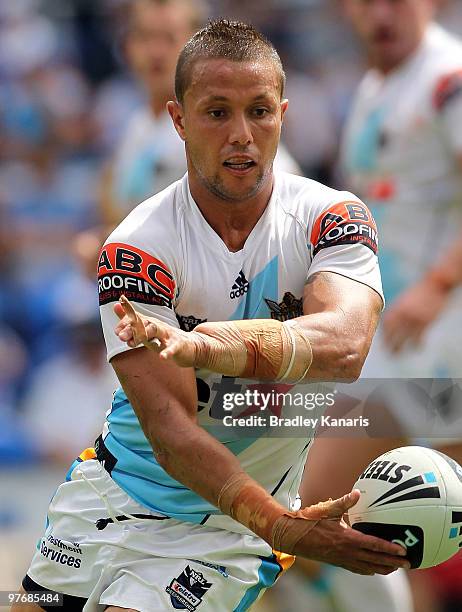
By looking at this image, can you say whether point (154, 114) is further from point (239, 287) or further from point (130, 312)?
point (130, 312)

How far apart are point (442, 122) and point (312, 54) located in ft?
15.3

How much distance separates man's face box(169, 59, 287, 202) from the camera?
400 cm

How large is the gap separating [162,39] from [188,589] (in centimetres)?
531

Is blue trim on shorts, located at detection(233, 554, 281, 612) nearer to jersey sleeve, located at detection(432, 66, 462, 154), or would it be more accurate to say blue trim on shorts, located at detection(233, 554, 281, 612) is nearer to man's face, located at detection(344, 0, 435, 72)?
jersey sleeve, located at detection(432, 66, 462, 154)

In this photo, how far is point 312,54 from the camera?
1130 centimetres

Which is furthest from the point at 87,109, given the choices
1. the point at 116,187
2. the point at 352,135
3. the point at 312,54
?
the point at 352,135

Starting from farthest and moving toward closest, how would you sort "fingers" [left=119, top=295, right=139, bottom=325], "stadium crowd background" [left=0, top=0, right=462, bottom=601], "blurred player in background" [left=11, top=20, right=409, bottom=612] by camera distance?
"stadium crowd background" [left=0, top=0, right=462, bottom=601] → "blurred player in background" [left=11, top=20, right=409, bottom=612] → "fingers" [left=119, top=295, right=139, bottom=325]

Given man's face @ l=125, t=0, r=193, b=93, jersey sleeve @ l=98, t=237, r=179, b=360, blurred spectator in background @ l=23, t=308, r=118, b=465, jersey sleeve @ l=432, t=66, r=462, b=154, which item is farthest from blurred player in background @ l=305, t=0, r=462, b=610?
blurred spectator in background @ l=23, t=308, r=118, b=465

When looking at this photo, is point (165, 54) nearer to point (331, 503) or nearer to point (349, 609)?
point (349, 609)

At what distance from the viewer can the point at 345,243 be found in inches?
→ 159

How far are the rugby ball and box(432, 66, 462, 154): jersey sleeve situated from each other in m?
3.08

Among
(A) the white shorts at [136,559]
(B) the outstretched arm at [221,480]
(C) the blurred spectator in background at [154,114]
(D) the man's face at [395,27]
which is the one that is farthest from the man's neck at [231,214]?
(C) the blurred spectator in background at [154,114]

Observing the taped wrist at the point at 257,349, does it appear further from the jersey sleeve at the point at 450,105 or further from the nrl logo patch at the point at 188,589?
the jersey sleeve at the point at 450,105

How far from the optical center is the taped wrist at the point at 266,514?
3.67 meters
